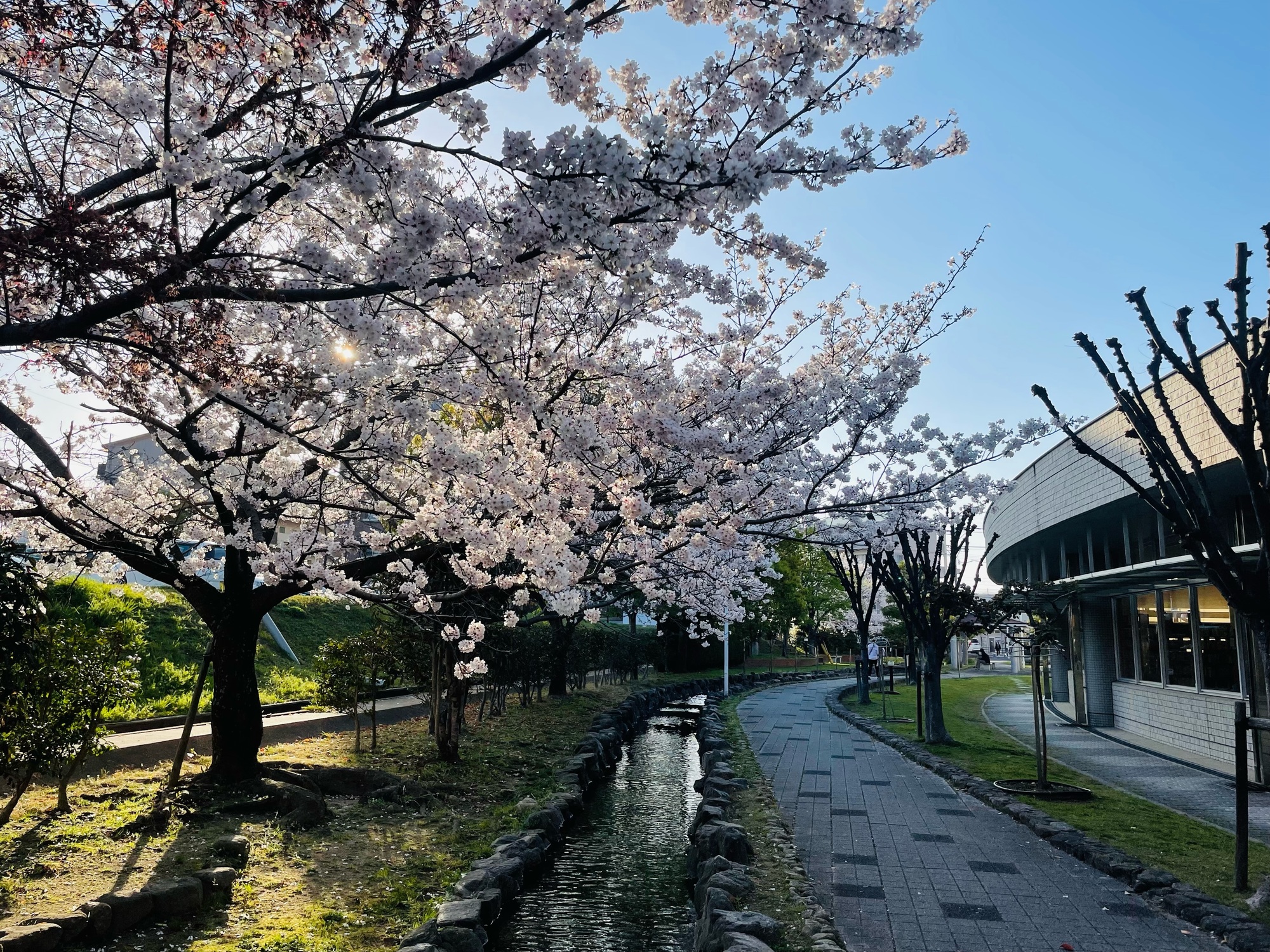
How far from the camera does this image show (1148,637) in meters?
16.1

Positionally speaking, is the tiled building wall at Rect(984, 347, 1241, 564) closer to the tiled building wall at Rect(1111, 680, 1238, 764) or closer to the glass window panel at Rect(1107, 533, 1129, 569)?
the glass window panel at Rect(1107, 533, 1129, 569)

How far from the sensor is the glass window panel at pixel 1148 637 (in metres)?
15.7

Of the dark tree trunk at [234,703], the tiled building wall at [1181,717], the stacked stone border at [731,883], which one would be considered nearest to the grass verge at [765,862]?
the stacked stone border at [731,883]

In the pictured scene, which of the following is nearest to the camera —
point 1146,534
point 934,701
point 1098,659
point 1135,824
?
point 1135,824

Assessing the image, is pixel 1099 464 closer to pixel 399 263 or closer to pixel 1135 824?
pixel 1135 824

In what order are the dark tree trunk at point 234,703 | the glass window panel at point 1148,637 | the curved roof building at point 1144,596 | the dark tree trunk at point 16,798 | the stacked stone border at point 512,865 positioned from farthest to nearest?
the glass window panel at point 1148,637 < the curved roof building at point 1144,596 < the dark tree trunk at point 234,703 < the dark tree trunk at point 16,798 < the stacked stone border at point 512,865

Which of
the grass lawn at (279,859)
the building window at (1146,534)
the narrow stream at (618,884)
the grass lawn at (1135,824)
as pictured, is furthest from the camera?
the building window at (1146,534)

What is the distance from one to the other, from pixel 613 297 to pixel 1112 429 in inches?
390

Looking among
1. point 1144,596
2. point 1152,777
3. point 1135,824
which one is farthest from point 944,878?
point 1144,596

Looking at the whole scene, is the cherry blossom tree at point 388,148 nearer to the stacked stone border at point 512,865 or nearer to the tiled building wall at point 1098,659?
the stacked stone border at point 512,865

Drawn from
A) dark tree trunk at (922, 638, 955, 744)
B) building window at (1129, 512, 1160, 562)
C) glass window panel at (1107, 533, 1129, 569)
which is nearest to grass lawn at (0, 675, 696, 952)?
dark tree trunk at (922, 638, 955, 744)

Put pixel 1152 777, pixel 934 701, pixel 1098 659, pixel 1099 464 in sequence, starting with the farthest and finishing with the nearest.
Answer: pixel 1098 659, pixel 934 701, pixel 1099 464, pixel 1152 777

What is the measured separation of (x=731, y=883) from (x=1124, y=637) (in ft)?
48.7

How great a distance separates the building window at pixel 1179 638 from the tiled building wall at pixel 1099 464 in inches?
84.4
